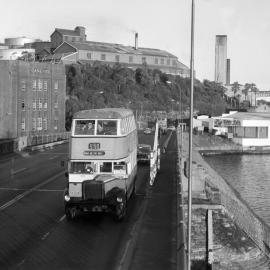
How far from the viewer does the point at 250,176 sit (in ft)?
261

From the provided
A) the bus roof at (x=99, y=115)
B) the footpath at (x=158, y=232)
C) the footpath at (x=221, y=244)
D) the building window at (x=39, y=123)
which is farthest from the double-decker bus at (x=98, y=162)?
the building window at (x=39, y=123)

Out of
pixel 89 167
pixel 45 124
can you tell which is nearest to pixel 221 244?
pixel 89 167

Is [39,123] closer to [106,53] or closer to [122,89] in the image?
[122,89]

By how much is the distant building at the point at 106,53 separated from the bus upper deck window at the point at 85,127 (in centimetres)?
11664

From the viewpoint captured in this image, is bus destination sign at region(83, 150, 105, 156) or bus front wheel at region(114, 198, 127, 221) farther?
bus destination sign at region(83, 150, 105, 156)

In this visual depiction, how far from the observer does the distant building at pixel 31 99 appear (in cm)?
8369

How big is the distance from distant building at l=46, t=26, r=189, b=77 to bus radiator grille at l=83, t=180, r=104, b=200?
119027 millimetres

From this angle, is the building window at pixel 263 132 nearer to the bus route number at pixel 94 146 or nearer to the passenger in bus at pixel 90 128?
the passenger in bus at pixel 90 128

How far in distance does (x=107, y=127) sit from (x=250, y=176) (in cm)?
5877

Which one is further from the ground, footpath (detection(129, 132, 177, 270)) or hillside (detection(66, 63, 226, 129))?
hillside (detection(66, 63, 226, 129))

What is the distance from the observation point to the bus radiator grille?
72.8 feet

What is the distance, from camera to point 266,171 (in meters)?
86.2

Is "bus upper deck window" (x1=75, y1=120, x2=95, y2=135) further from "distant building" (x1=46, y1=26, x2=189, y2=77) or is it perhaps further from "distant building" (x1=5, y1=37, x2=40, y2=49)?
"distant building" (x1=5, y1=37, x2=40, y2=49)

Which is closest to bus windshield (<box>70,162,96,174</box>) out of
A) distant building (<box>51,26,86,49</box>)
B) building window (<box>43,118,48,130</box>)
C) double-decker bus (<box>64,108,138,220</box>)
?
double-decker bus (<box>64,108,138,220</box>)
